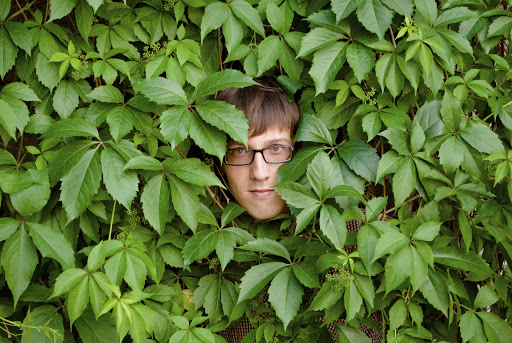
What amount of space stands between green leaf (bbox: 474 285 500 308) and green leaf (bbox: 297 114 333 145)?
0.76 metres

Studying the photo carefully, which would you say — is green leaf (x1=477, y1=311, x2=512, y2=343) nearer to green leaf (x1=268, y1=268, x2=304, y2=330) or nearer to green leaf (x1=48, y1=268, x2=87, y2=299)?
green leaf (x1=268, y1=268, x2=304, y2=330)

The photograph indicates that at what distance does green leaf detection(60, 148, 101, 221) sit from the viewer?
5.15ft

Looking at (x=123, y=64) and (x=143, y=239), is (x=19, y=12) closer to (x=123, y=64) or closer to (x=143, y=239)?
(x=123, y=64)

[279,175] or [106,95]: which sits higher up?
[106,95]

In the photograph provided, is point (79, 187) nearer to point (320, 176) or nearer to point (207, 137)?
point (207, 137)

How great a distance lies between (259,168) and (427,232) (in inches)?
24.4

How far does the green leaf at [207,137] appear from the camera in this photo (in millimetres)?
1608

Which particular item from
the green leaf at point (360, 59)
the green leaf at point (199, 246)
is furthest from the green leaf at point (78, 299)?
the green leaf at point (360, 59)

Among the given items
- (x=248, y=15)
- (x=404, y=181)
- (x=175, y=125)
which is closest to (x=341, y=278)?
(x=404, y=181)

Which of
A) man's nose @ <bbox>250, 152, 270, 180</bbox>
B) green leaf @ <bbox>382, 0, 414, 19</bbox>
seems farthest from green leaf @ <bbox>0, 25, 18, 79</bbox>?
green leaf @ <bbox>382, 0, 414, 19</bbox>

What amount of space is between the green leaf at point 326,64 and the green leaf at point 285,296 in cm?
66

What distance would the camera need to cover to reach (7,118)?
1548 millimetres

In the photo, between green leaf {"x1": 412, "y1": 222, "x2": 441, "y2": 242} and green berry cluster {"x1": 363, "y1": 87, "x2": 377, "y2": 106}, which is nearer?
green leaf {"x1": 412, "y1": 222, "x2": 441, "y2": 242}

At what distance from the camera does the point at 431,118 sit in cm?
174
